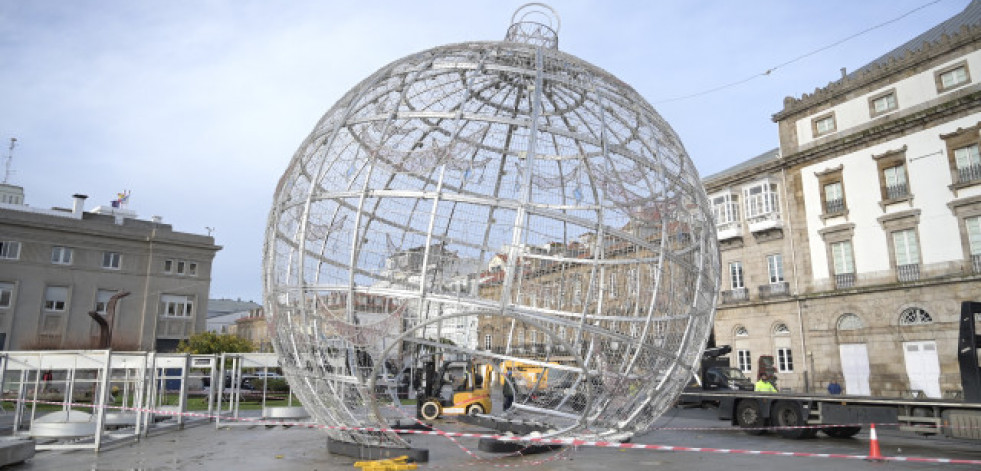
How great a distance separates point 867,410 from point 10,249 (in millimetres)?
50290

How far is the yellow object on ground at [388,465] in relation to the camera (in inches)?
345

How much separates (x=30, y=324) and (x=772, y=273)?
47.8 metres

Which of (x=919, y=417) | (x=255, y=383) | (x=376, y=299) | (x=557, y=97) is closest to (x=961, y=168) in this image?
(x=919, y=417)

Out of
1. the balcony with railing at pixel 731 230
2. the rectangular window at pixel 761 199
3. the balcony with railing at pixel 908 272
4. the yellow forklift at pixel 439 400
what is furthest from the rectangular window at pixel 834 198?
the yellow forklift at pixel 439 400

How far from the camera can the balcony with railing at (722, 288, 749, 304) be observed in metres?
35.7

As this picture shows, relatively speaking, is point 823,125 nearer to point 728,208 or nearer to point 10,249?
point 728,208

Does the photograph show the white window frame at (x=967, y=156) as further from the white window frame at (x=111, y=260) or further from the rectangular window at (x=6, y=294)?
the rectangular window at (x=6, y=294)

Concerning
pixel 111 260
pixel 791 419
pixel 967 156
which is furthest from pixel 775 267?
pixel 111 260

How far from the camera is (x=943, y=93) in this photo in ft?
90.7

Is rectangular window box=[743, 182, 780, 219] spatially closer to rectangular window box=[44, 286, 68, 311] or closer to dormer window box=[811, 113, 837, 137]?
dormer window box=[811, 113, 837, 137]

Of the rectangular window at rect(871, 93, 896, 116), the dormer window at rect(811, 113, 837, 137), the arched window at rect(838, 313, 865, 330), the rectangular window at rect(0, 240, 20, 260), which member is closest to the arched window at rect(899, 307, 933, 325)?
the arched window at rect(838, 313, 865, 330)

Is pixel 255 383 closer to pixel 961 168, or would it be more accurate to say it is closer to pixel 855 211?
pixel 855 211

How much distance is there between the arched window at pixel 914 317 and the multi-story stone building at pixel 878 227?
71 mm

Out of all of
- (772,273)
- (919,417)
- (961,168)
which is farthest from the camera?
(772,273)
